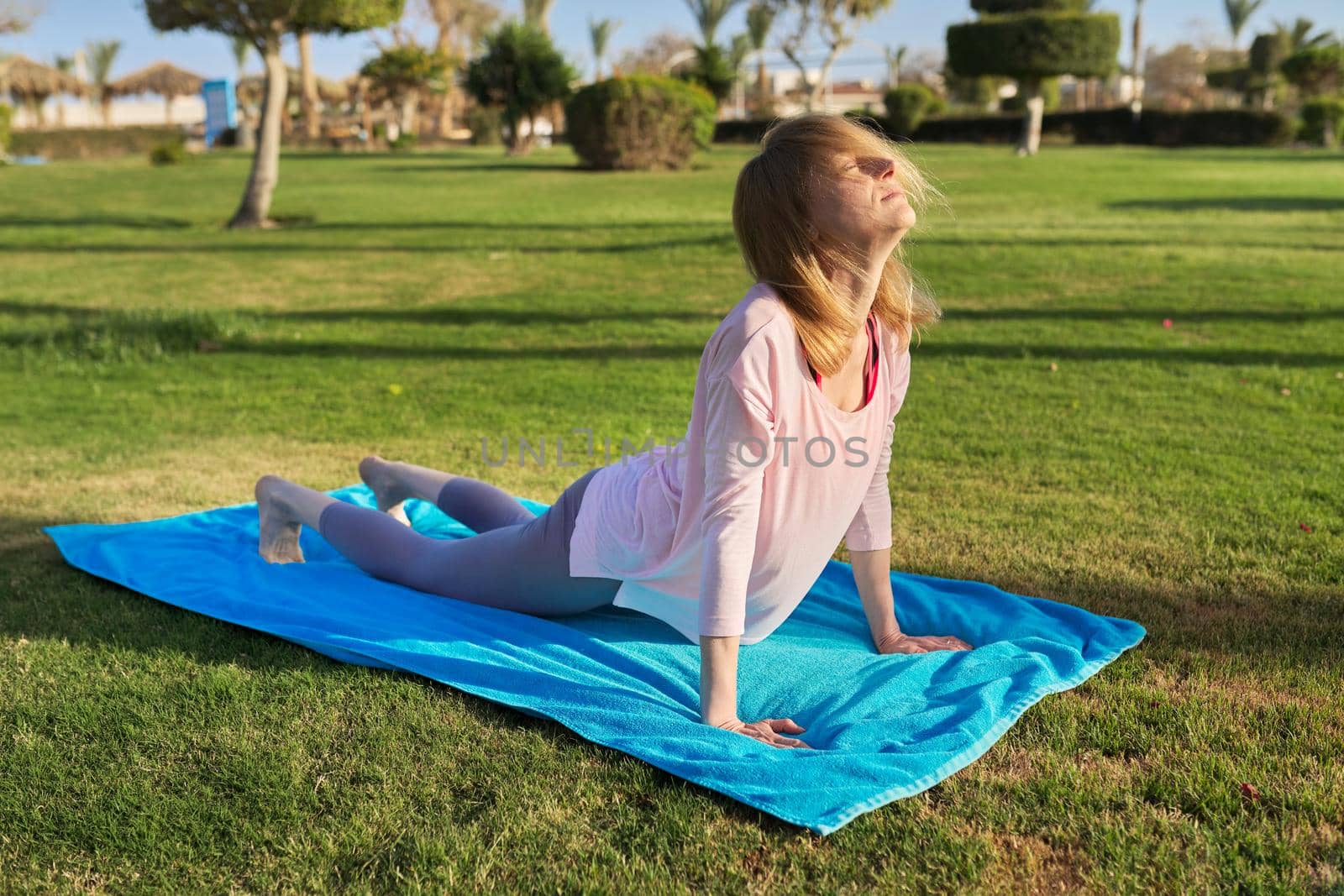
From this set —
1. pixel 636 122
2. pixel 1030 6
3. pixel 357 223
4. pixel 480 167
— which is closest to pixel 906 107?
pixel 1030 6

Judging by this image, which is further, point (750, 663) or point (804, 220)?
point (750, 663)

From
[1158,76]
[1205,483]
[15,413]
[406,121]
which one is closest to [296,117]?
[406,121]

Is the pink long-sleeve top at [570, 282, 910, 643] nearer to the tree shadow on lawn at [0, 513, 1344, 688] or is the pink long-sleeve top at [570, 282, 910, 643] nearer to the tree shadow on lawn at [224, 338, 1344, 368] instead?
the tree shadow on lawn at [0, 513, 1344, 688]

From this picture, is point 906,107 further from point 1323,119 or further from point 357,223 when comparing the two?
point 357,223

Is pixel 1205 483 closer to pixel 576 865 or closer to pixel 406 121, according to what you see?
pixel 576 865

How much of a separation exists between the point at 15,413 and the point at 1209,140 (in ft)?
110

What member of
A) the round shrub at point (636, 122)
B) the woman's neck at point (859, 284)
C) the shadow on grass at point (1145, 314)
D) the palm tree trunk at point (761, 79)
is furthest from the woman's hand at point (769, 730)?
the palm tree trunk at point (761, 79)

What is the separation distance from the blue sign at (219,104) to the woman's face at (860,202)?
39.1 metres

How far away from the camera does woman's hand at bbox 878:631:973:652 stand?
10.1ft

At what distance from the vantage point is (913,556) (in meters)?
3.98

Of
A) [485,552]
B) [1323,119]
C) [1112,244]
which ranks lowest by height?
[485,552]

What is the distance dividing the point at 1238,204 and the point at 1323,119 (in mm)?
21318

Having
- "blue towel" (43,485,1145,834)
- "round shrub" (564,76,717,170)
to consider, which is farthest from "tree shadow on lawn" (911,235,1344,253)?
"round shrub" (564,76,717,170)

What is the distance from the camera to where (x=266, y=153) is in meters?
15.0
